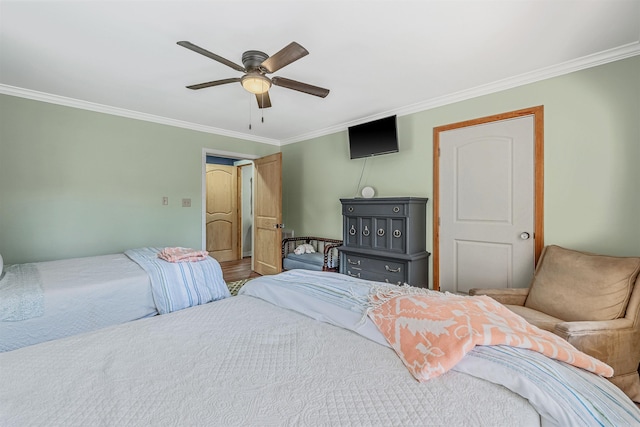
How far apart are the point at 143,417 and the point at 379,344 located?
31.2 inches

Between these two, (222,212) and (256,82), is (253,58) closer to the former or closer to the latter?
(256,82)

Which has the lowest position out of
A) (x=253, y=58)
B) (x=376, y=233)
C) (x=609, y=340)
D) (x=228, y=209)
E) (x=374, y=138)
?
(x=609, y=340)

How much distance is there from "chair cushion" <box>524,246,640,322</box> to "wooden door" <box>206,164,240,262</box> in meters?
5.22

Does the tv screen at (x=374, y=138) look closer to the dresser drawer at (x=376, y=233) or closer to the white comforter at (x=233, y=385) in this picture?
the dresser drawer at (x=376, y=233)

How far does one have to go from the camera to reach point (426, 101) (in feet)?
10.5

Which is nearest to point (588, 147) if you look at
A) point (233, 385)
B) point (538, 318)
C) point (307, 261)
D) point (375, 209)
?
point (538, 318)

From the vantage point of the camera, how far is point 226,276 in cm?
475

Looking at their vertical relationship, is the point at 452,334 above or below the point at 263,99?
below

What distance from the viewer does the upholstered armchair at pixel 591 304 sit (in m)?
1.67

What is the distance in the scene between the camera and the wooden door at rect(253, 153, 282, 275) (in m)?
4.37

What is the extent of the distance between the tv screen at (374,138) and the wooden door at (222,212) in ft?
10.7

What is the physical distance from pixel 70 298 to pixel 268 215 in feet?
9.14

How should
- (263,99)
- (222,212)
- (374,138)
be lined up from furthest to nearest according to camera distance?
1. (222,212)
2. (374,138)
3. (263,99)

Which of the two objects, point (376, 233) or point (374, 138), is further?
point (374, 138)
